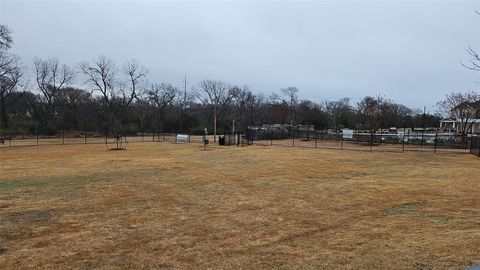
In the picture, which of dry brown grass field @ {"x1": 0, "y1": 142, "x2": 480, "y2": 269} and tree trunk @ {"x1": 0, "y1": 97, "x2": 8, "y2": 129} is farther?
tree trunk @ {"x1": 0, "y1": 97, "x2": 8, "y2": 129}

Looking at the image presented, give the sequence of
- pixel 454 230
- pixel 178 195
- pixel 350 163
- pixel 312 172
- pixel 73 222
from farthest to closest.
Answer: pixel 350 163
pixel 312 172
pixel 178 195
pixel 73 222
pixel 454 230

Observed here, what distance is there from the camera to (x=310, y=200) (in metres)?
12.6

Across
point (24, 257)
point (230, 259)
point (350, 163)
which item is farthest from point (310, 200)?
point (350, 163)

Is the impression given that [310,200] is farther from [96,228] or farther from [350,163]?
[350,163]

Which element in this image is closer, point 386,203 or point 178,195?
point 386,203

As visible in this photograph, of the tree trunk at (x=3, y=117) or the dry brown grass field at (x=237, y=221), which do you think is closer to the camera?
the dry brown grass field at (x=237, y=221)

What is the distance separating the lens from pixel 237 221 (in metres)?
9.66

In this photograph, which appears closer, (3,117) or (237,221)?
(237,221)

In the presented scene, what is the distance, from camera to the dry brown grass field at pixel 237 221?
6793 millimetres

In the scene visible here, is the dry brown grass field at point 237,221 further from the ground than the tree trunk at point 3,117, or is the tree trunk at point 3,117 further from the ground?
the tree trunk at point 3,117

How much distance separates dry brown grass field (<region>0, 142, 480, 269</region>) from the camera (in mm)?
6793

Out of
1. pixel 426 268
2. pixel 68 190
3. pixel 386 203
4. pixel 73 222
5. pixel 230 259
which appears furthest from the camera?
pixel 68 190

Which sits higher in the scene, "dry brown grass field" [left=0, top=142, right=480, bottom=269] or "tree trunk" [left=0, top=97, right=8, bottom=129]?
"tree trunk" [left=0, top=97, right=8, bottom=129]

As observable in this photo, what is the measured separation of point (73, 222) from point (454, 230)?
8.77 metres
